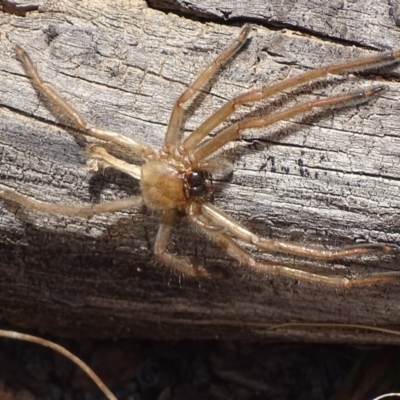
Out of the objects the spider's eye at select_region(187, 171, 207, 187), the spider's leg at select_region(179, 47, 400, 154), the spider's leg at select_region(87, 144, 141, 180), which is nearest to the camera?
the spider's leg at select_region(179, 47, 400, 154)

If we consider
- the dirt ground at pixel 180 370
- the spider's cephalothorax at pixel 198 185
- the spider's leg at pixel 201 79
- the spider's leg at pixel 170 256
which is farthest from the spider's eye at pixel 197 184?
the dirt ground at pixel 180 370

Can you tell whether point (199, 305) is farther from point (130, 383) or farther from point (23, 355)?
point (23, 355)

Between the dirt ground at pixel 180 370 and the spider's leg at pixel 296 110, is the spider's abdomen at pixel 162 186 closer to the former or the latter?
the spider's leg at pixel 296 110

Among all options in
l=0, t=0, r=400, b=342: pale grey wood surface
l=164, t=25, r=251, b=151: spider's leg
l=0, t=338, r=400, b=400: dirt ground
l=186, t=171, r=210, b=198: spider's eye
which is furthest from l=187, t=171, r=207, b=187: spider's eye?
l=0, t=338, r=400, b=400: dirt ground

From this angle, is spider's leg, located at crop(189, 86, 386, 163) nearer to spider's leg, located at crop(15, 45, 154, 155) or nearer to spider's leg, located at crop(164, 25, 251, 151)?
spider's leg, located at crop(164, 25, 251, 151)

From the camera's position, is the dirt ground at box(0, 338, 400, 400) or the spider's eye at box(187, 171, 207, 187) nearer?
the spider's eye at box(187, 171, 207, 187)

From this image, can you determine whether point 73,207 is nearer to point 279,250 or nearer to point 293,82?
point 279,250

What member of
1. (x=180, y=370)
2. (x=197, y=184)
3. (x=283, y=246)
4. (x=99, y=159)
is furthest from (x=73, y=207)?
(x=180, y=370)
